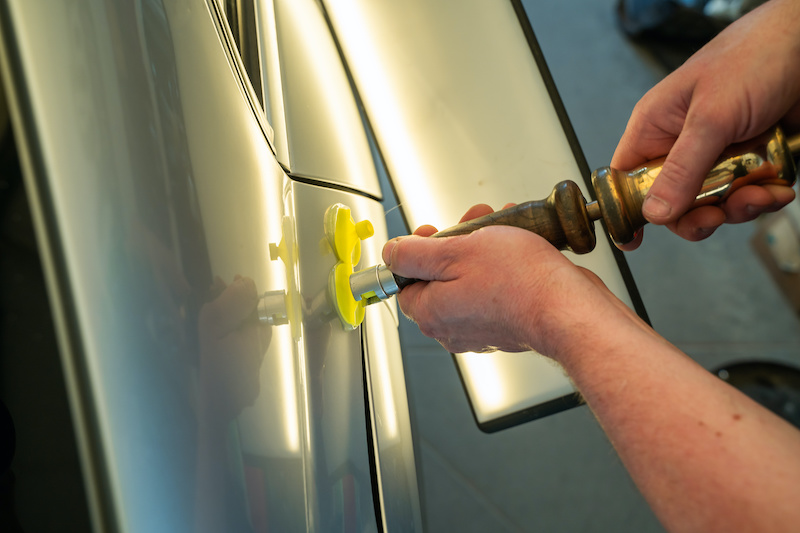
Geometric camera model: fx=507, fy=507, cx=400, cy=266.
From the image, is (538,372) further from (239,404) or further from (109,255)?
(109,255)

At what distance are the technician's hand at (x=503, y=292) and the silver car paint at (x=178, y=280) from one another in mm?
126

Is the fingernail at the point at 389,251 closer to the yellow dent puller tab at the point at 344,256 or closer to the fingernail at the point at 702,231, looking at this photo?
the yellow dent puller tab at the point at 344,256

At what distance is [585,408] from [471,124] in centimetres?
96

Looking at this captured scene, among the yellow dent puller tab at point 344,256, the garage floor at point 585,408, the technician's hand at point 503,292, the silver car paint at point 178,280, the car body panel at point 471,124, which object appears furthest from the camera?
the garage floor at point 585,408

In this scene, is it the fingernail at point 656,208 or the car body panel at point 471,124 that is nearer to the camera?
the fingernail at point 656,208

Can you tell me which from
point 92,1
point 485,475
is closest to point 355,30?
point 92,1

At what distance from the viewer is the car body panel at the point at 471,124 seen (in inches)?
37.8

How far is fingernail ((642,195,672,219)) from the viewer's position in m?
0.56

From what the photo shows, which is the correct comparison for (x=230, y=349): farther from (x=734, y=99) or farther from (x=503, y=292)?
(x=734, y=99)

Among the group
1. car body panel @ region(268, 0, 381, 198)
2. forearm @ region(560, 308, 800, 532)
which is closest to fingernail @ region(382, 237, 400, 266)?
car body panel @ region(268, 0, 381, 198)

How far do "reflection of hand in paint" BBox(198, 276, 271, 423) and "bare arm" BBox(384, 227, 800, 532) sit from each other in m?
0.22

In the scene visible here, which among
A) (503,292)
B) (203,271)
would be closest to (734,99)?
(503,292)

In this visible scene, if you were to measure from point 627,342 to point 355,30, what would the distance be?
0.81 m

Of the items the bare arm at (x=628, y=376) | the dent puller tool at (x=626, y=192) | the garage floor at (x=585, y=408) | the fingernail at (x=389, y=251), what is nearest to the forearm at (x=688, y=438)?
the bare arm at (x=628, y=376)
